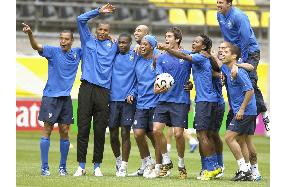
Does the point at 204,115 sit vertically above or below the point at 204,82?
below

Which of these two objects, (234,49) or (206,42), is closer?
(234,49)

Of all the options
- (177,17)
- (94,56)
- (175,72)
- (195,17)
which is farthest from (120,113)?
(195,17)

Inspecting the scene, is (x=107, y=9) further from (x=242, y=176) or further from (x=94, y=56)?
(x=242, y=176)

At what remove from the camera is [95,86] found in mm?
12492

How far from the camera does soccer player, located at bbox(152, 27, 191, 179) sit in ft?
39.9

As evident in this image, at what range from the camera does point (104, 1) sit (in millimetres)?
30281

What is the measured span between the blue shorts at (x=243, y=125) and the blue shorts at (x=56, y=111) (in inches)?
96.8

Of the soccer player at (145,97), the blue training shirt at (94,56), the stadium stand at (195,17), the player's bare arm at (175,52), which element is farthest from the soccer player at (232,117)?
the stadium stand at (195,17)

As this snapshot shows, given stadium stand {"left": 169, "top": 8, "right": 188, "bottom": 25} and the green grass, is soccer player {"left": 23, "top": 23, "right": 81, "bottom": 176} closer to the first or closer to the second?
the green grass

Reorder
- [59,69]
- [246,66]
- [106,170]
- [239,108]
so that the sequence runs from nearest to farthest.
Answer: [246,66], [239,108], [59,69], [106,170]

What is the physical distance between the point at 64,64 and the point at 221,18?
2.44m

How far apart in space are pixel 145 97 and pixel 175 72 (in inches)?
23.2

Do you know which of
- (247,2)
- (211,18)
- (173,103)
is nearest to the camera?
(173,103)

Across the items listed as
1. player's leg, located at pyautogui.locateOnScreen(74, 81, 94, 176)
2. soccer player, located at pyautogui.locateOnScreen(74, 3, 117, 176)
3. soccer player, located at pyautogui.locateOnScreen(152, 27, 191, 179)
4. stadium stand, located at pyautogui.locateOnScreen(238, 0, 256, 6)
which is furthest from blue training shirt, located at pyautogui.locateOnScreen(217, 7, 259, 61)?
stadium stand, located at pyautogui.locateOnScreen(238, 0, 256, 6)
